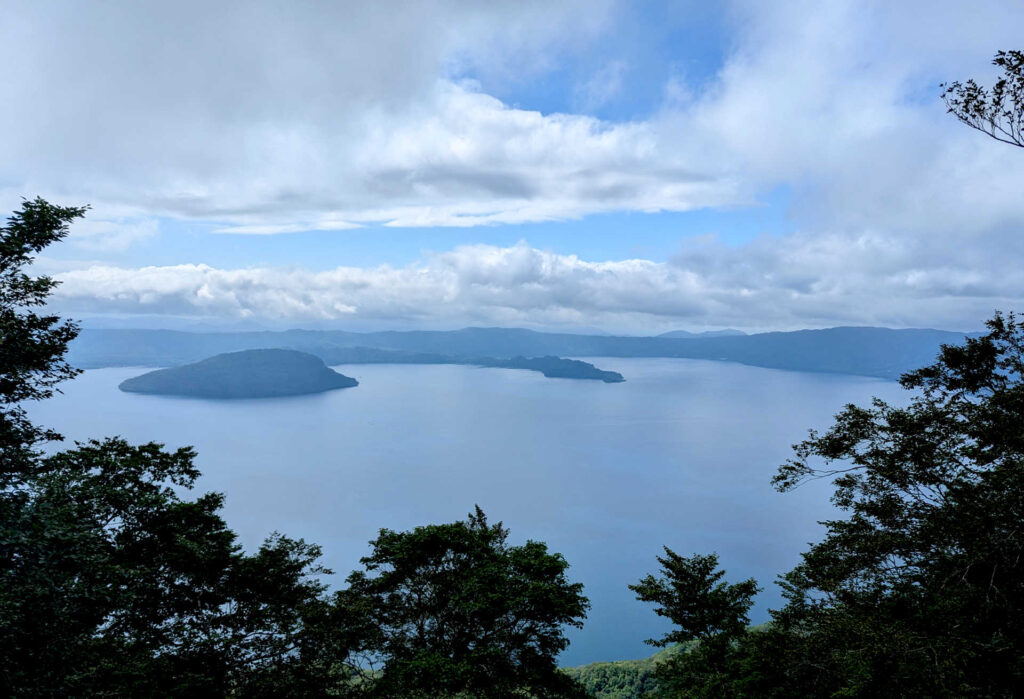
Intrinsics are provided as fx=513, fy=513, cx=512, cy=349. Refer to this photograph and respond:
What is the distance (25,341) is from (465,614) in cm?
1317

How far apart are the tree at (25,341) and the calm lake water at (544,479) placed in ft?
187

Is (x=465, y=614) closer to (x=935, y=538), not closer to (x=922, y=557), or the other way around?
(x=922, y=557)

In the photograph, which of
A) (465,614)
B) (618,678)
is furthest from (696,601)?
(618,678)

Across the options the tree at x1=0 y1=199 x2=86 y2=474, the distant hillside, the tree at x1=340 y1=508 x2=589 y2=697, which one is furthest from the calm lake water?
the tree at x1=0 y1=199 x2=86 y2=474

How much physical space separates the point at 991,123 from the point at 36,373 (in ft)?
61.1

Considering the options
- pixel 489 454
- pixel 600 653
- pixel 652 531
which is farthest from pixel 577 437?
pixel 600 653

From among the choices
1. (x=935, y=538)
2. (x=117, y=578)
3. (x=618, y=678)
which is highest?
→ (x=935, y=538)

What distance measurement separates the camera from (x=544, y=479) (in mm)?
112688

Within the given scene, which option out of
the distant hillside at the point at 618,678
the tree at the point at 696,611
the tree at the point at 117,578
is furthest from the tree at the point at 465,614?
the distant hillside at the point at 618,678

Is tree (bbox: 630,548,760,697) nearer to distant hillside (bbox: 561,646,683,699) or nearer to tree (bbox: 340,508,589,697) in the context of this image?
tree (bbox: 340,508,589,697)

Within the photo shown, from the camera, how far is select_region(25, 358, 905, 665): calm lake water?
76312 mm

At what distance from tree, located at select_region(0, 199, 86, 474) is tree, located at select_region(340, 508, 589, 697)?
9409 mm

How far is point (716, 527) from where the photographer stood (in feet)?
286

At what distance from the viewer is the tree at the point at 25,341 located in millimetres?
10164
